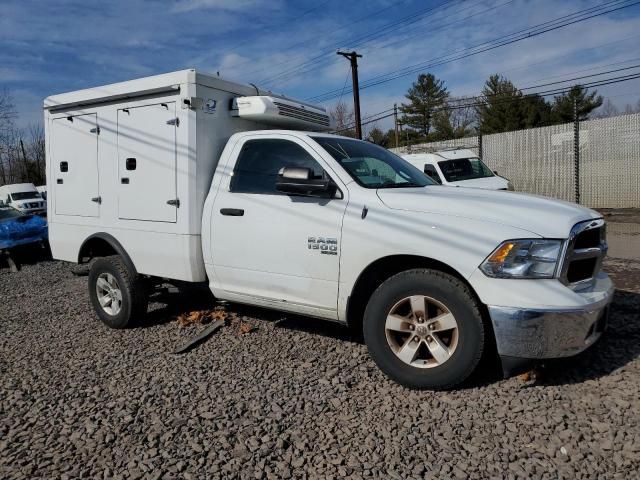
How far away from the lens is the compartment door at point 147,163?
5.07 m

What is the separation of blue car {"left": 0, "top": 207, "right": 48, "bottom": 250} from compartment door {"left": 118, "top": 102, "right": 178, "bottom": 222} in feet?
25.0

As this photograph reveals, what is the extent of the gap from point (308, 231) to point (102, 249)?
3.07 m

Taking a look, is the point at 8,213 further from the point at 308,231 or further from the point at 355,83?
the point at 355,83

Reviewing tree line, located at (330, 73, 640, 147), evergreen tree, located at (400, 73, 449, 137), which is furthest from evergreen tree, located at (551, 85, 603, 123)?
evergreen tree, located at (400, 73, 449, 137)

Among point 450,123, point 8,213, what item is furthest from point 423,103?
point 8,213

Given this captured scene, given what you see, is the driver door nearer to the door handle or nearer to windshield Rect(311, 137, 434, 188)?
the door handle

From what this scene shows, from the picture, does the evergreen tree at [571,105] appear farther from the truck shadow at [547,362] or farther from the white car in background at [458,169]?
the truck shadow at [547,362]

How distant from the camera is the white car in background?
13125mm

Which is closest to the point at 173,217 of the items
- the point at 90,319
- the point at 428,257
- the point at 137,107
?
the point at 137,107

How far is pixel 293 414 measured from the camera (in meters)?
3.49

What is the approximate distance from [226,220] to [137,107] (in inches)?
66.1

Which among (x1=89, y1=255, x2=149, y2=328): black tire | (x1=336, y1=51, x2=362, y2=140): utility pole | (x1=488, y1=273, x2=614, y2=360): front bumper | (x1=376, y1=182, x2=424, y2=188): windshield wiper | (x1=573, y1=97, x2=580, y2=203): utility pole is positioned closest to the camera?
(x1=488, y1=273, x2=614, y2=360): front bumper

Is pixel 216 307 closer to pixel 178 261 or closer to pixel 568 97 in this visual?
pixel 178 261

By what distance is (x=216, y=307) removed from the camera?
20.3 ft
